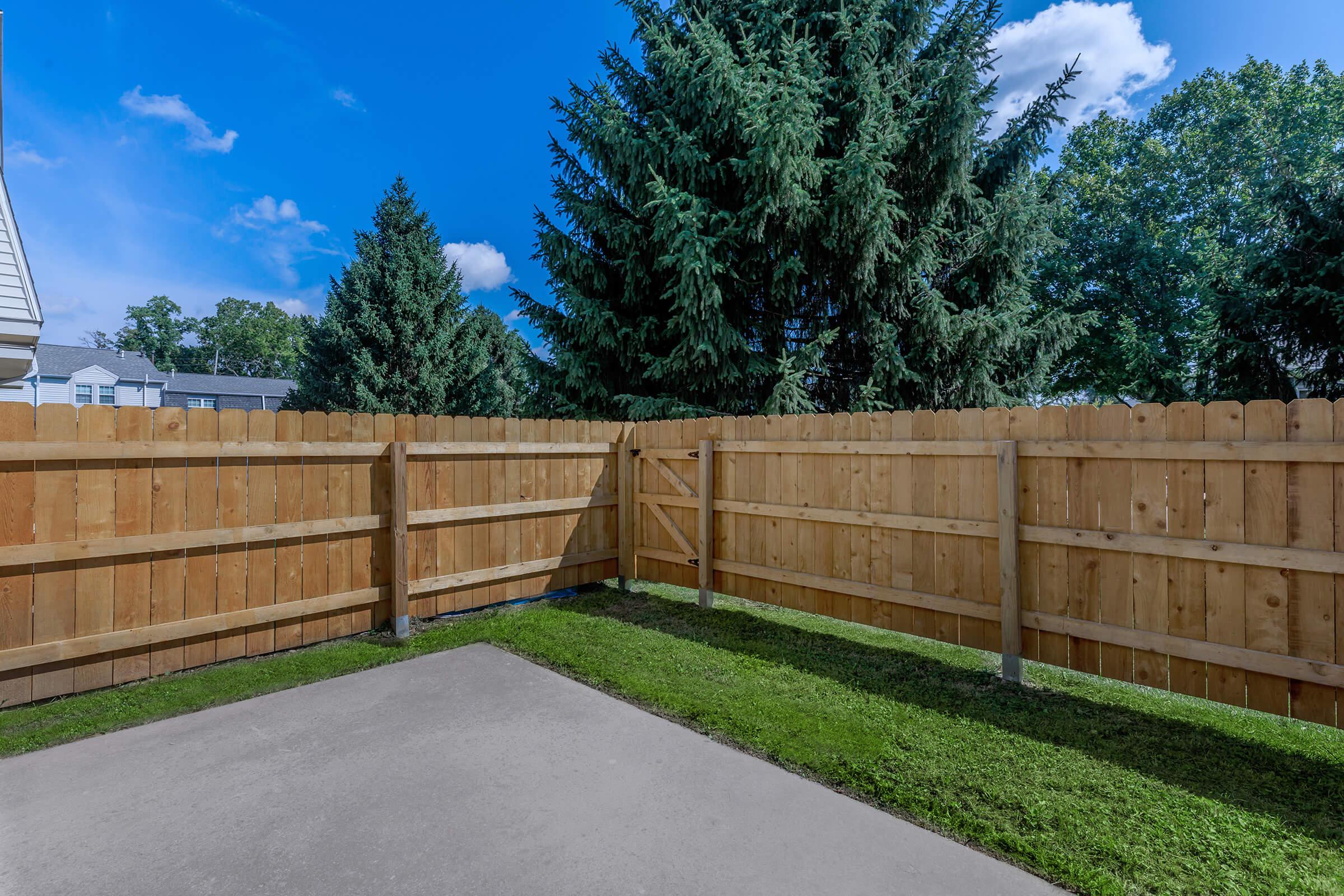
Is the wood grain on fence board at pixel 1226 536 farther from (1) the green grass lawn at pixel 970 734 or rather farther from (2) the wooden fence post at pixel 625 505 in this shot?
(2) the wooden fence post at pixel 625 505

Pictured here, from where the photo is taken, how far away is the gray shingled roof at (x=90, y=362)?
88.2ft

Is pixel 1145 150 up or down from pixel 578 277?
up

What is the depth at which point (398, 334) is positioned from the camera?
1462 cm

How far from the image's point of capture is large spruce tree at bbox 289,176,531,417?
14336mm

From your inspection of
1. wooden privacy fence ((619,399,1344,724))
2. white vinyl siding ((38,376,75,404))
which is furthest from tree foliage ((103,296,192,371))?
wooden privacy fence ((619,399,1344,724))

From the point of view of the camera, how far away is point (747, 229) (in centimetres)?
842

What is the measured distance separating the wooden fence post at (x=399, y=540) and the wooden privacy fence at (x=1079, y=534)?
2825 mm

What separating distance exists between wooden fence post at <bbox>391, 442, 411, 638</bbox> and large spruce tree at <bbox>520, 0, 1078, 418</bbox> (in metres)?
4.30

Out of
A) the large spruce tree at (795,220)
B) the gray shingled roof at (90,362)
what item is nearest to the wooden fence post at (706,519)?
the large spruce tree at (795,220)

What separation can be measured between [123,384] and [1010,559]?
3874 centimetres

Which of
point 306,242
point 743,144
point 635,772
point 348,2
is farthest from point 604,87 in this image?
point 306,242

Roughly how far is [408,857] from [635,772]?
0.96 metres

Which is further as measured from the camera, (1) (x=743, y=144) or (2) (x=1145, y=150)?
(2) (x=1145, y=150)

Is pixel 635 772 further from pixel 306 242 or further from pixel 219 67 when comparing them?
pixel 306 242
